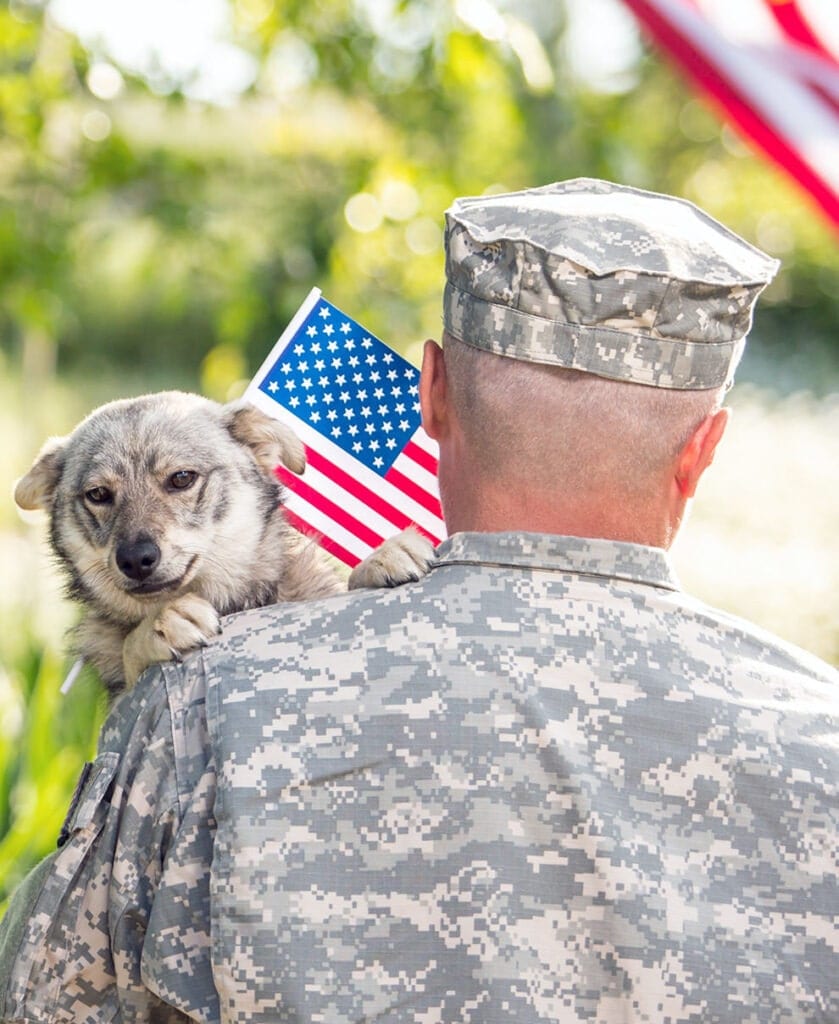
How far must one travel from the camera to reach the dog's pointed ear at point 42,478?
131 inches

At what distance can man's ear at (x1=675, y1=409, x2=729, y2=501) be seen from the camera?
2.00 m

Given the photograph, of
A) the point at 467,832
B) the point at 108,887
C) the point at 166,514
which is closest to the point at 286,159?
the point at 166,514

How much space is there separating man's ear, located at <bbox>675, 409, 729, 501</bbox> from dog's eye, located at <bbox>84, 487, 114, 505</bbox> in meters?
1.62

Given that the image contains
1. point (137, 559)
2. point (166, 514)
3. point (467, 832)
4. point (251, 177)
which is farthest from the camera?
point (251, 177)

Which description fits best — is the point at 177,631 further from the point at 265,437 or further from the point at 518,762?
the point at 265,437

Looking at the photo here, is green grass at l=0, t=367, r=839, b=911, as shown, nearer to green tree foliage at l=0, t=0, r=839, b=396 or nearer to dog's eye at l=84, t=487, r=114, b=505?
dog's eye at l=84, t=487, r=114, b=505

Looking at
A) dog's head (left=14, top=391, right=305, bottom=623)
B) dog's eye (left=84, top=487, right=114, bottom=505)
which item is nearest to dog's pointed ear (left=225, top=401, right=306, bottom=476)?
dog's head (left=14, top=391, right=305, bottom=623)

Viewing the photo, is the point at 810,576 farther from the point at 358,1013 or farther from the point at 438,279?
the point at 358,1013

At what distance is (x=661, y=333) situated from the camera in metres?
1.96

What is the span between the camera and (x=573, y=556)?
1990 mm

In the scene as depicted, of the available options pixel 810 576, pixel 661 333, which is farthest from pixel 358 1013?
pixel 810 576

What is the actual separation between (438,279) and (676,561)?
5314mm

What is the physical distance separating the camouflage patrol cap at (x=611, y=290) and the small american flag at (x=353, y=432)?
1375 millimetres

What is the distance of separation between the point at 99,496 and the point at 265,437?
17.3 inches
